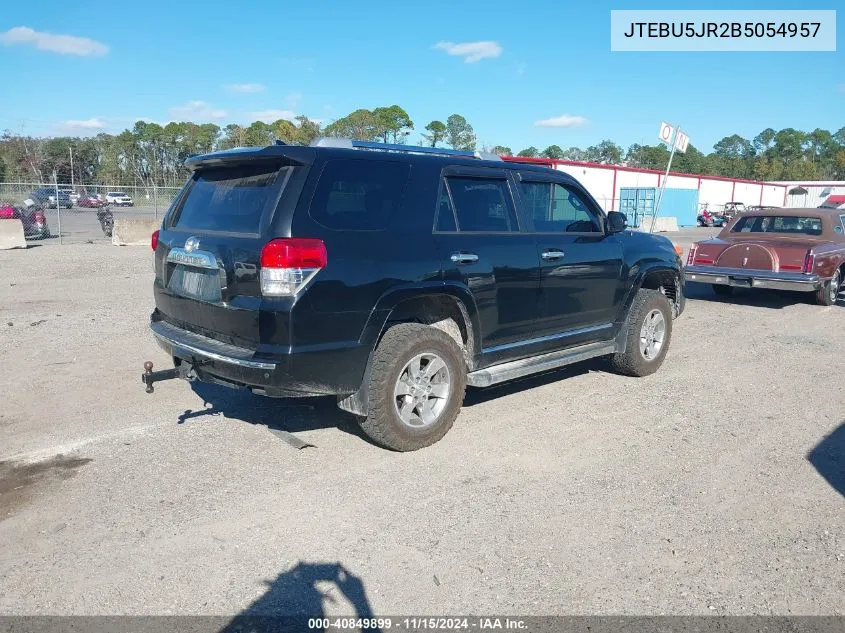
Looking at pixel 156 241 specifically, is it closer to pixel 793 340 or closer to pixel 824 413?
pixel 824 413

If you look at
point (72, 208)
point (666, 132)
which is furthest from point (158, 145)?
point (666, 132)

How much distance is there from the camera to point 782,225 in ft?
38.9

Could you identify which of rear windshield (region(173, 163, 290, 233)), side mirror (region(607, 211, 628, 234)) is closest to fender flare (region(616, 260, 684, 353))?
side mirror (region(607, 211, 628, 234))

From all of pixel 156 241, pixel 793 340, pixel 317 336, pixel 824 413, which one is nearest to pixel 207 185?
pixel 156 241

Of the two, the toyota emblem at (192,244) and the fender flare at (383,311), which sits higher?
the toyota emblem at (192,244)

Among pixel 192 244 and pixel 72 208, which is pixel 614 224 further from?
pixel 72 208

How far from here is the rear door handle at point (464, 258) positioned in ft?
15.9

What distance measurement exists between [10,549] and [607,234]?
5.13 m

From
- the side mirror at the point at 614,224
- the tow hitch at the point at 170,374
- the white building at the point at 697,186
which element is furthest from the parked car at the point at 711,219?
the tow hitch at the point at 170,374

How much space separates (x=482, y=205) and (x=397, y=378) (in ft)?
5.24

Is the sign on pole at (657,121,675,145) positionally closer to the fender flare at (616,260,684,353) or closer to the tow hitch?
the fender flare at (616,260,684,353)

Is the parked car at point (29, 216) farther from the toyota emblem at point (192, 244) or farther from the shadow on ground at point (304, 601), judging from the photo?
the shadow on ground at point (304, 601)

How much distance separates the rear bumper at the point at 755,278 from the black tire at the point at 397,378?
6.94 m

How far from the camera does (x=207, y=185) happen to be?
194 inches
